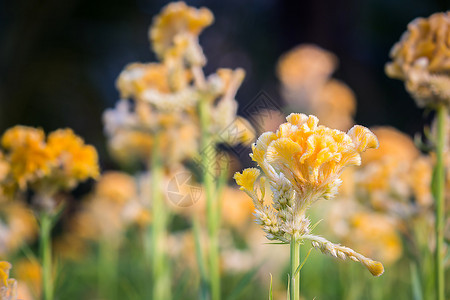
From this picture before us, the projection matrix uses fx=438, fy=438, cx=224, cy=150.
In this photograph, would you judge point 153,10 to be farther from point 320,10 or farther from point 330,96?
point 330,96

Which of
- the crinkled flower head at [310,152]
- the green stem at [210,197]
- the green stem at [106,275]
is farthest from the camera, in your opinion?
the green stem at [106,275]

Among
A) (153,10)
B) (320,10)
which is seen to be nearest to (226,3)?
(153,10)

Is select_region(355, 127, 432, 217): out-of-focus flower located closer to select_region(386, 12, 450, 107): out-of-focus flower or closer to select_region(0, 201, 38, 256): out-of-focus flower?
select_region(386, 12, 450, 107): out-of-focus flower

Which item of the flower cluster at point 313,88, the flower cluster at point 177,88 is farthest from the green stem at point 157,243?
the flower cluster at point 313,88

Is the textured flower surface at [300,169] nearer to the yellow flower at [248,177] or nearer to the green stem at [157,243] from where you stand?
the yellow flower at [248,177]

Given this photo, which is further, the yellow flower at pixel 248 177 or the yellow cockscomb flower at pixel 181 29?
the yellow cockscomb flower at pixel 181 29

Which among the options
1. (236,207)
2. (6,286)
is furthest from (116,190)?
(6,286)

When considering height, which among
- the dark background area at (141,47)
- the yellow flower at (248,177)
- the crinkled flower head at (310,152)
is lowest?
the yellow flower at (248,177)

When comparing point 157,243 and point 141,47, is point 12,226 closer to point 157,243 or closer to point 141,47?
point 157,243
